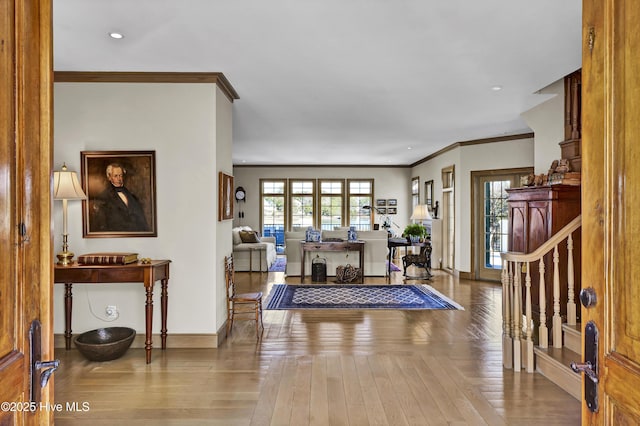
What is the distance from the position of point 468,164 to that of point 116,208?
6327 millimetres

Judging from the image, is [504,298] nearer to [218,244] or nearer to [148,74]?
[218,244]

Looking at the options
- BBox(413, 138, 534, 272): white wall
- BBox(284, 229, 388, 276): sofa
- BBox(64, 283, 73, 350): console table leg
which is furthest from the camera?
BBox(284, 229, 388, 276): sofa

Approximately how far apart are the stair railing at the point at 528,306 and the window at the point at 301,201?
29.3 ft

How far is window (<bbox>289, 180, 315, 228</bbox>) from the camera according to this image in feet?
39.6

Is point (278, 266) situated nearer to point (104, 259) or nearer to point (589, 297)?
point (104, 259)

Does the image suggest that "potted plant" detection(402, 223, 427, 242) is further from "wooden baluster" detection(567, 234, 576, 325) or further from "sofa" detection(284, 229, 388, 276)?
"wooden baluster" detection(567, 234, 576, 325)

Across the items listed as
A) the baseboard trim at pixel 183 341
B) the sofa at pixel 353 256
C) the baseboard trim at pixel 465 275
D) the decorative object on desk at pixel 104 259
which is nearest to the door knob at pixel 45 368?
the decorative object on desk at pixel 104 259

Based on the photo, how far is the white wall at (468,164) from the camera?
6.92m

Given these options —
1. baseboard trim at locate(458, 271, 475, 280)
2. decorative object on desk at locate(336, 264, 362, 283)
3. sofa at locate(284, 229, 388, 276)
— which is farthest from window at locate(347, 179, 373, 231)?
decorative object on desk at locate(336, 264, 362, 283)

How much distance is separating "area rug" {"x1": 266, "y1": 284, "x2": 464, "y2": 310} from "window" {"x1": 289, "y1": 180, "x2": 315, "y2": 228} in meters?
Result: 5.24

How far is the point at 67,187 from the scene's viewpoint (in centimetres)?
341

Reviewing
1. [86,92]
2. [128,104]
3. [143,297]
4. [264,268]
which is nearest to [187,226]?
[143,297]

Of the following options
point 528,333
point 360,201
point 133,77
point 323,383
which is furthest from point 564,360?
point 360,201

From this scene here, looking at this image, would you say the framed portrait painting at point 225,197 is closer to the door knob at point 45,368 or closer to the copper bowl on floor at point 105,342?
the copper bowl on floor at point 105,342
